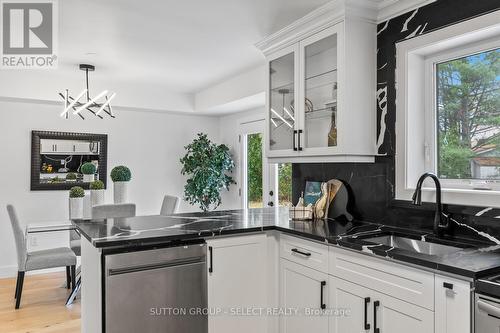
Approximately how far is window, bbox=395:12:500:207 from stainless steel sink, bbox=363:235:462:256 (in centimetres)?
27

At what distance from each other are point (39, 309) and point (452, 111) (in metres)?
3.85

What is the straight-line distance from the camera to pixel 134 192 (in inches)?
207

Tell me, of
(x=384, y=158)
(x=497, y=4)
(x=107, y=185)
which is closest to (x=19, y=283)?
(x=107, y=185)

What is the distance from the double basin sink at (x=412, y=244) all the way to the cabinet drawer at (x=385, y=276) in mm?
180

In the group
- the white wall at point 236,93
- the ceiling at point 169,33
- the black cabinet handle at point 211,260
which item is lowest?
the black cabinet handle at point 211,260

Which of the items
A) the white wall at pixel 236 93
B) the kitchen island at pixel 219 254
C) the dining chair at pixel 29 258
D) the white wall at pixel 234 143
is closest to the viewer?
the kitchen island at pixel 219 254

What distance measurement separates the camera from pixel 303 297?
89.7 inches

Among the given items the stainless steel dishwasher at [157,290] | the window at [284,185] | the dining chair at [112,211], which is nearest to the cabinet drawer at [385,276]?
the stainless steel dishwasher at [157,290]

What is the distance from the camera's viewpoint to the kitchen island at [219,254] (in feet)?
6.11

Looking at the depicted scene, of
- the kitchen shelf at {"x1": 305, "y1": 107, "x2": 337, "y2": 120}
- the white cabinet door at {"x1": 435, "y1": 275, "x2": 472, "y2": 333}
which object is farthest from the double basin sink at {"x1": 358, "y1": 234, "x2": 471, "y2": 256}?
the kitchen shelf at {"x1": 305, "y1": 107, "x2": 337, "y2": 120}

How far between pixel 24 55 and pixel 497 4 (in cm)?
379

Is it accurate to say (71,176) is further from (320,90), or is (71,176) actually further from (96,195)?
(320,90)

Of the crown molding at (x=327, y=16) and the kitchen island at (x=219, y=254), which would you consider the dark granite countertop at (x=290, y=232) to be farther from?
the crown molding at (x=327, y=16)

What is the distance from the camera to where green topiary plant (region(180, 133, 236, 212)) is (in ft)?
16.9
